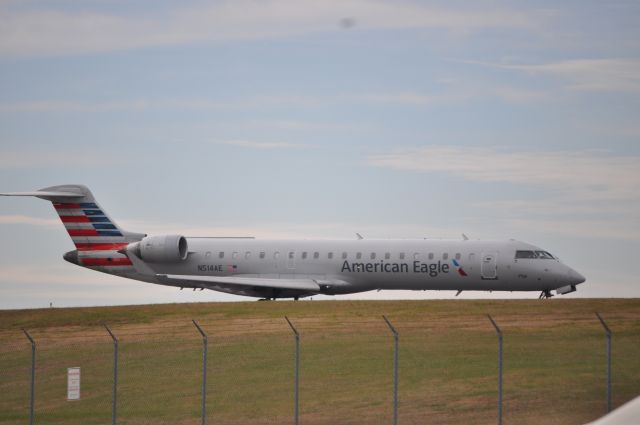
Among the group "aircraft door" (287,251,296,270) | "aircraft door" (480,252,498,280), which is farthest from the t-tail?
"aircraft door" (480,252,498,280)

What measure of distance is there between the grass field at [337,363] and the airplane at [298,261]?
96.4 inches

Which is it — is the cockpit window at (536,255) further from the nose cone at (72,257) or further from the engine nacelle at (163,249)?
the nose cone at (72,257)

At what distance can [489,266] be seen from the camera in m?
49.8

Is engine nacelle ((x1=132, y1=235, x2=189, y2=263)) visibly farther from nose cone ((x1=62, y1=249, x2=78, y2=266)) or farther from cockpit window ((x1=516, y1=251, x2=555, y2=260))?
cockpit window ((x1=516, y1=251, x2=555, y2=260))

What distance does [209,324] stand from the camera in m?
45.1

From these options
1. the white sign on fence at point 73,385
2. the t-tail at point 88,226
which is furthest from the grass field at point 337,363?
the t-tail at point 88,226

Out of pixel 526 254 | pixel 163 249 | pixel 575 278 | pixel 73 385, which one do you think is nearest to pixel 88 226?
pixel 163 249

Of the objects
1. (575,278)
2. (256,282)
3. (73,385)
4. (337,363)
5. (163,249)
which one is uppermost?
(163,249)

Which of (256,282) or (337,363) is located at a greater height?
(256,282)

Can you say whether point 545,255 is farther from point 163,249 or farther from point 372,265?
point 163,249

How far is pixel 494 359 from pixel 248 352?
8049mm

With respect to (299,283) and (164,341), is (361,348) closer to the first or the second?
(164,341)

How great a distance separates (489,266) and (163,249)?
16.1 meters

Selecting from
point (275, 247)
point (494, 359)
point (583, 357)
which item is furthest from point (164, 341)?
point (275, 247)
